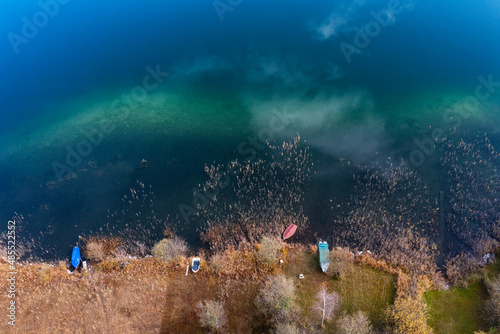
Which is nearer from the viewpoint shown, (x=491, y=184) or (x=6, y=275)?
(x=6, y=275)

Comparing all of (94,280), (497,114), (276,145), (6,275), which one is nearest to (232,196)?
(276,145)

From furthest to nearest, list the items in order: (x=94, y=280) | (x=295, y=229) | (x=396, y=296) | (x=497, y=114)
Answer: (x=497, y=114) → (x=295, y=229) → (x=94, y=280) → (x=396, y=296)

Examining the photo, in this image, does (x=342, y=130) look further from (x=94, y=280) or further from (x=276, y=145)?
(x=94, y=280)

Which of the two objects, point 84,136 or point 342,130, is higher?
point 84,136

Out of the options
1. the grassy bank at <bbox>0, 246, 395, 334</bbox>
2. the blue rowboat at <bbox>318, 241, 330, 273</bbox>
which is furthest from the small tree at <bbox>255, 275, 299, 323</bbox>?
the blue rowboat at <bbox>318, 241, 330, 273</bbox>

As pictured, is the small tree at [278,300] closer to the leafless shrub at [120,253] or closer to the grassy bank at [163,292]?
the grassy bank at [163,292]

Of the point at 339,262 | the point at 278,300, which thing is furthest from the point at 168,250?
the point at 339,262
